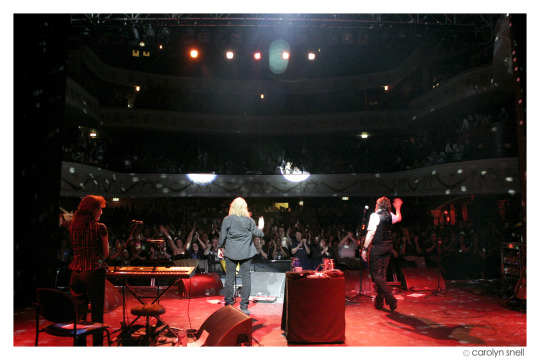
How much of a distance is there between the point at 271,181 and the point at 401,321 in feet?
42.9

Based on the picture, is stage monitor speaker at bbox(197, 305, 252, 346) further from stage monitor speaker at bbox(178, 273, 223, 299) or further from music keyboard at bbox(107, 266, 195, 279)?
stage monitor speaker at bbox(178, 273, 223, 299)

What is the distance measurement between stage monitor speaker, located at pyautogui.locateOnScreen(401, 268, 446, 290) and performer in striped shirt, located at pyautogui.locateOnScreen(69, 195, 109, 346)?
18.3 feet

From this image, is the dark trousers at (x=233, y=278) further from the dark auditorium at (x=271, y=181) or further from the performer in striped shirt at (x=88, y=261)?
the performer in striped shirt at (x=88, y=261)

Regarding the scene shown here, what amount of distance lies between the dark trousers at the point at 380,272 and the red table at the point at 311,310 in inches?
63.7

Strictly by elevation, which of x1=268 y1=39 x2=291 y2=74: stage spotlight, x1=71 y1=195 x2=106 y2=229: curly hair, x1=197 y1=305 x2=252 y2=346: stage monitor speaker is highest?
x1=268 y1=39 x2=291 y2=74: stage spotlight

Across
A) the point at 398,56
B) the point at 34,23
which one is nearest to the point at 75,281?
the point at 34,23

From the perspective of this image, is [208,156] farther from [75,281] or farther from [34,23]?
[75,281]

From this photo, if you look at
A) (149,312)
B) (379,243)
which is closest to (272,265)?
(379,243)

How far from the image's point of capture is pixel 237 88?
20.3 meters

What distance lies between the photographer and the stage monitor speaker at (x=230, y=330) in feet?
11.1

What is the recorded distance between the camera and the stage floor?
4141mm

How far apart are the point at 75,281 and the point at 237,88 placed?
17.7 metres

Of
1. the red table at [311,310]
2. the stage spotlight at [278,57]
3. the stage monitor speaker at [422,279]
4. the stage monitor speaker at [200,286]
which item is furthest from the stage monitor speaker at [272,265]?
the stage spotlight at [278,57]

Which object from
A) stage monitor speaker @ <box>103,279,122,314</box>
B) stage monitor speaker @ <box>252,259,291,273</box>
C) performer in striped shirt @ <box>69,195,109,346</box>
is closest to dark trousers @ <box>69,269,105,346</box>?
performer in striped shirt @ <box>69,195,109,346</box>
